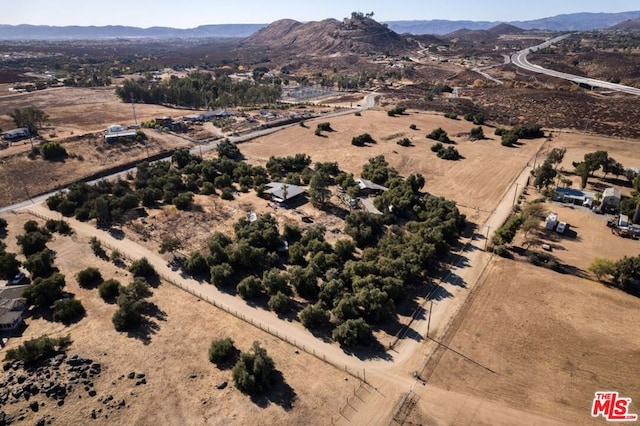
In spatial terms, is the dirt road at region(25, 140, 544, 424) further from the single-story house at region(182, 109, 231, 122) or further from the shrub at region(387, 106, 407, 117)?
the shrub at region(387, 106, 407, 117)

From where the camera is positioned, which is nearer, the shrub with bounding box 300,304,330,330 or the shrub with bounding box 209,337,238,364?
the shrub with bounding box 209,337,238,364

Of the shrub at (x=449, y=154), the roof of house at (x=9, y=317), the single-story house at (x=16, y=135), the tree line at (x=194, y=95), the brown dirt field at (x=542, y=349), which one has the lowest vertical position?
the brown dirt field at (x=542, y=349)

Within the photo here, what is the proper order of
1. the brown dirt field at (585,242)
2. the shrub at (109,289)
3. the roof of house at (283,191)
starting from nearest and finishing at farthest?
the shrub at (109,289) → the brown dirt field at (585,242) → the roof of house at (283,191)

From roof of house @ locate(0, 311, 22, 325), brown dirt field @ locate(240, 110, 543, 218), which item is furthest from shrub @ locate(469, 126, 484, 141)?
roof of house @ locate(0, 311, 22, 325)

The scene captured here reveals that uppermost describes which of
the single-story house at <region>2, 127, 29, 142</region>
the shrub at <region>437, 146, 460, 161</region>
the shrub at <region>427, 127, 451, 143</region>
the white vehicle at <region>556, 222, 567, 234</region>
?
the single-story house at <region>2, 127, 29, 142</region>

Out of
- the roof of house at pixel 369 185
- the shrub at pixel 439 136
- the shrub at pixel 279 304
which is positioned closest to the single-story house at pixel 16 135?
the roof of house at pixel 369 185

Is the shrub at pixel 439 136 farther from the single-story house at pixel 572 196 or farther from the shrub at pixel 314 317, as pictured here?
the shrub at pixel 314 317
